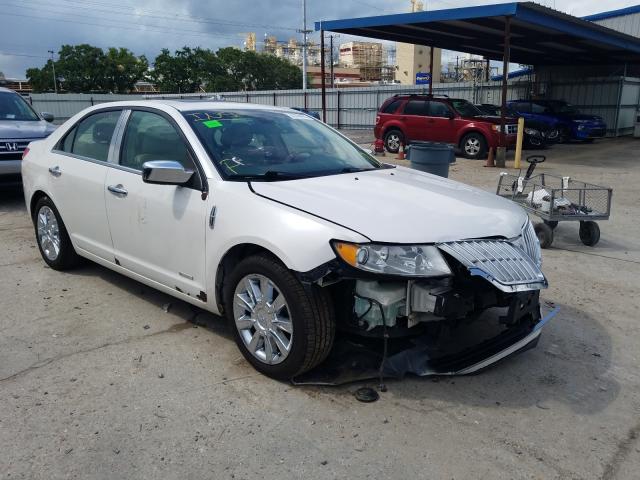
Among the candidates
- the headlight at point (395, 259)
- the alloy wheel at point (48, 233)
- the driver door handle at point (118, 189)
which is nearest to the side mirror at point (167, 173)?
the driver door handle at point (118, 189)

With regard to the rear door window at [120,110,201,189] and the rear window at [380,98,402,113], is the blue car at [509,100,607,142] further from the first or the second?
the rear door window at [120,110,201,189]

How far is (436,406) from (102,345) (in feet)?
7.59

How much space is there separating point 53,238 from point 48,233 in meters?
0.10

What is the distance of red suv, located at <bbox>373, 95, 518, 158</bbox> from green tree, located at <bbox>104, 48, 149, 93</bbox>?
5948cm

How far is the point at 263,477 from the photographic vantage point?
2.61 metres

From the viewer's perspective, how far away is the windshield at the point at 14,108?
30.4 feet

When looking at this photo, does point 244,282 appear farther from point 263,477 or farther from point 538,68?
point 538,68

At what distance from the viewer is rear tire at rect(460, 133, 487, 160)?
16.2 m

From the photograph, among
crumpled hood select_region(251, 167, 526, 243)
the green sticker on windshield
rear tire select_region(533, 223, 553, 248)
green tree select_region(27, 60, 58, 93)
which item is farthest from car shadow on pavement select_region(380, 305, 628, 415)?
green tree select_region(27, 60, 58, 93)

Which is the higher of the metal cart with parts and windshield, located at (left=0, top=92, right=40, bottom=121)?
windshield, located at (left=0, top=92, right=40, bottom=121)

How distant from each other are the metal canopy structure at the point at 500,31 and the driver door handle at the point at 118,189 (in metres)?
12.4

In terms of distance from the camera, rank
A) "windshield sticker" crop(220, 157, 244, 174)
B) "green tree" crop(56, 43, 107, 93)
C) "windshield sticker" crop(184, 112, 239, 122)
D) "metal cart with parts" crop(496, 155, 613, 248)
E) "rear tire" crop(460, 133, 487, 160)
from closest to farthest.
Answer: "windshield sticker" crop(220, 157, 244, 174) → "windshield sticker" crop(184, 112, 239, 122) → "metal cart with parts" crop(496, 155, 613, 248) → "rear tire" crop(460, 133, 487, 160) → "green tree" crop(56, 43, 107, 93)

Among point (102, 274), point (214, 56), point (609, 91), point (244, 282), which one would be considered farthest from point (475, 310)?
point (214, 56)

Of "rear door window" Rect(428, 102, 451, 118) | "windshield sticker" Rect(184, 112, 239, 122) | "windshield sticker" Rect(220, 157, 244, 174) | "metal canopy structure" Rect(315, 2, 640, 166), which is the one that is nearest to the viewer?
"windshield sticker" Rect(220, 157, 244, 174)
